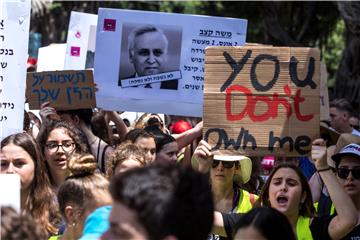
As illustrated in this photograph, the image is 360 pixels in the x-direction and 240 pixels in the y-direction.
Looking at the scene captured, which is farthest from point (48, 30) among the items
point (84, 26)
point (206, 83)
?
point (206, 83)

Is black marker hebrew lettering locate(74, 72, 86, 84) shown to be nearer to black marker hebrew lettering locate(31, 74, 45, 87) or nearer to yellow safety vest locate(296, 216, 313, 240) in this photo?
black marker hebrew lettering locate(31, 74, 45, 87)

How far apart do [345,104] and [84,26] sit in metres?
2.81

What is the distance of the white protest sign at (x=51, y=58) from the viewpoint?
9.27 metres

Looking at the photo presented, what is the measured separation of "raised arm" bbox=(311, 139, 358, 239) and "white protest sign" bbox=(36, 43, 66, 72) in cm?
491

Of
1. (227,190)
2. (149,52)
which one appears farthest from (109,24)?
(227,190)

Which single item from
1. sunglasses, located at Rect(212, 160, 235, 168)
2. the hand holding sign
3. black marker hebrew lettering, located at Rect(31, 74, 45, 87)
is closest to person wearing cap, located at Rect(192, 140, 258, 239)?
sunglasses, located at Rect(212, 160, 235, 168)

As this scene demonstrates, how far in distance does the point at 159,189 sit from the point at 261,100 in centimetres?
253

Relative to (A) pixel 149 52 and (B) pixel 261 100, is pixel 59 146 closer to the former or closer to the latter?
(B) pixel 261 100

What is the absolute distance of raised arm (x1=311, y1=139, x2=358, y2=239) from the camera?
4.76 metres

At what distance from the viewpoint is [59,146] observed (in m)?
5.77

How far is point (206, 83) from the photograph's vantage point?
16.9 ft

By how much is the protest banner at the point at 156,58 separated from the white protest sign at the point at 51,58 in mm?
2057

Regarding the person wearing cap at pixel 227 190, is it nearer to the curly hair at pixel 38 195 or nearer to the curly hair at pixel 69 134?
the curly hair at pixel 69 134

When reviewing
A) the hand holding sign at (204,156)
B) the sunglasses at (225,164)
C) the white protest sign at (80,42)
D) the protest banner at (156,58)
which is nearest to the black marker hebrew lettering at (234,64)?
the hand holding sign at (204,156)
